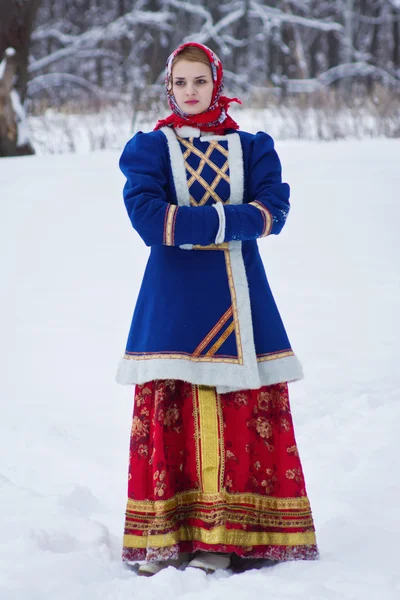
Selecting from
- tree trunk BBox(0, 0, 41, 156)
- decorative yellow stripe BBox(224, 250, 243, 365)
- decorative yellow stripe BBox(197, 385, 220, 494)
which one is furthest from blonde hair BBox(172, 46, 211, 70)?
tree trunk BBox(0, 0, 41, 156)

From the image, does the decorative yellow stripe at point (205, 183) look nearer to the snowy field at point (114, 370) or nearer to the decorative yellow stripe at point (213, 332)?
the decorative yellow stripe at point (213, 332)

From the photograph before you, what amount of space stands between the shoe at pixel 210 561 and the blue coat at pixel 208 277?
0.51m

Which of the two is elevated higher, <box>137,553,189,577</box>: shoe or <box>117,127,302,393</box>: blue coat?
<box>117,127,302,393</box>: blue coat

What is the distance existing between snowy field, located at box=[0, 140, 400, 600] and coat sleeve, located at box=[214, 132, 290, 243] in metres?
0.97

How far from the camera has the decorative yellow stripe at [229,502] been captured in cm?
232

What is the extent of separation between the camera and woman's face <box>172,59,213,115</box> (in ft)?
7.50

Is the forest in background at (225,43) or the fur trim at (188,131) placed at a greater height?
the forest in background at (225,43)

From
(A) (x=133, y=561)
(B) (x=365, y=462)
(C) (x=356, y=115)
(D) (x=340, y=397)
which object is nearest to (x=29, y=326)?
(D) (x=340, y=397)

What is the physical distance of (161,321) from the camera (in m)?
2.29

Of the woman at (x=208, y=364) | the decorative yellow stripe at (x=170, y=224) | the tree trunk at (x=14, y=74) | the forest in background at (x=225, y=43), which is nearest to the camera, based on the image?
the decorative yellow stripe at (x=170, y=224)

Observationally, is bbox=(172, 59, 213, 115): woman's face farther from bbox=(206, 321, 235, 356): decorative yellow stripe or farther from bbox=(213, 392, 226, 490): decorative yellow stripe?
bbox=(213, 392, 226, 490): decorative yellow stripe

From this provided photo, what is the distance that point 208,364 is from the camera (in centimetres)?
227

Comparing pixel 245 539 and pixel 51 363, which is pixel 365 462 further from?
pixel 51 363

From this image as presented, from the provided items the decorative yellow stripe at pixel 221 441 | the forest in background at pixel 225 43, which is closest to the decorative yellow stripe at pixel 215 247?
the decorative yellow stripe at pixel 221 441
